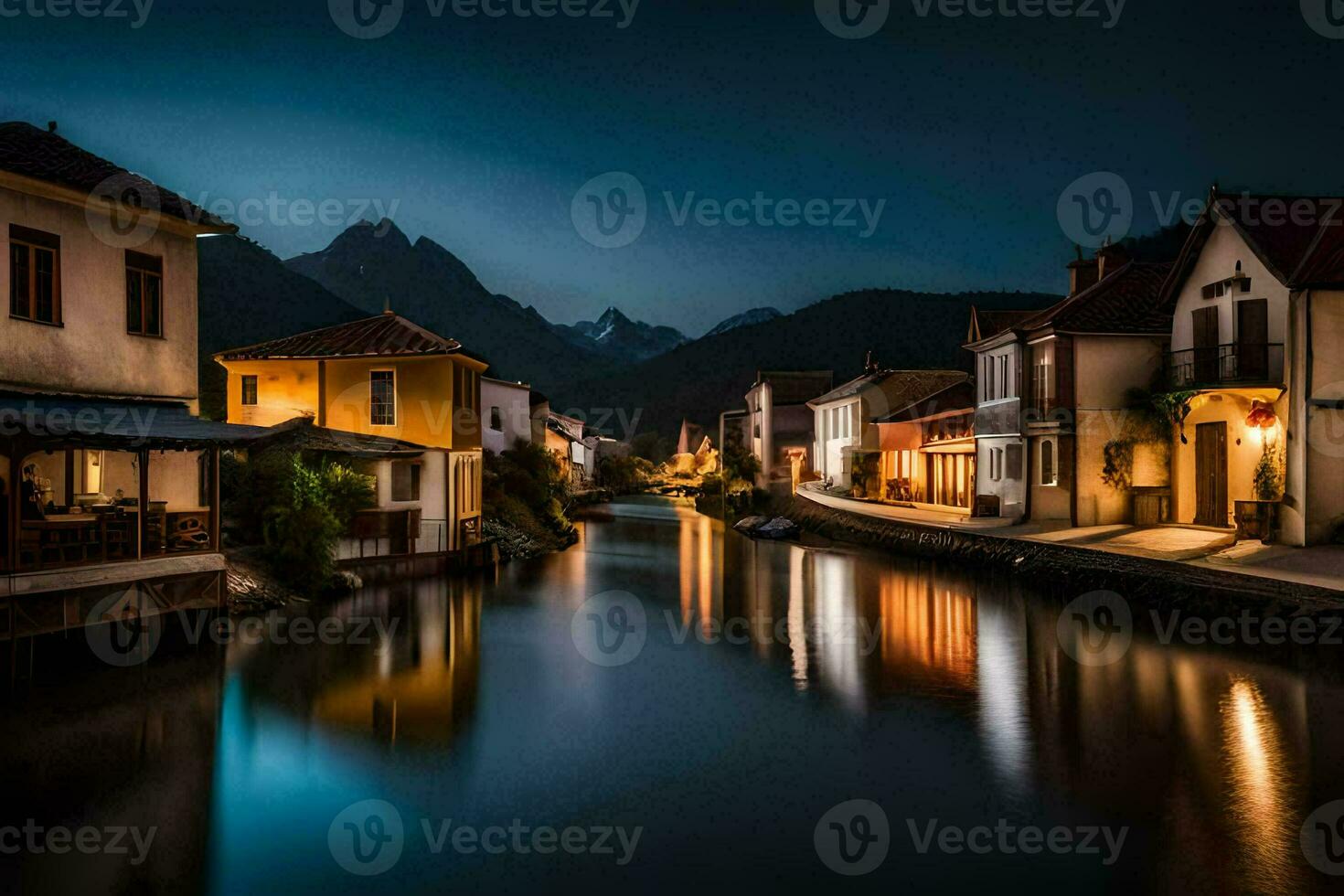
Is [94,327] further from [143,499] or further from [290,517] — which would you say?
[290,517]

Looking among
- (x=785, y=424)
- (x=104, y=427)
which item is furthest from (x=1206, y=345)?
(x=785, y=424)

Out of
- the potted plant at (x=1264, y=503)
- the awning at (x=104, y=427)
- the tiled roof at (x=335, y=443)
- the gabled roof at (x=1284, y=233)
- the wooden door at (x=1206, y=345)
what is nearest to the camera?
the awning at (x=104, y=427)

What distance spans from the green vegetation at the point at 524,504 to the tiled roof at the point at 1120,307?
1718 cm

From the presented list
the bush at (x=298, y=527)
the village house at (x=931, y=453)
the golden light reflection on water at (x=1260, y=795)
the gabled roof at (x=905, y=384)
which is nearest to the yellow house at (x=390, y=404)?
the bush at (x=298, y=527)

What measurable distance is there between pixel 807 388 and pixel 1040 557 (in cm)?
3996

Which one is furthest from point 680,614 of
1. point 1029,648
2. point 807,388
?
point 807,388

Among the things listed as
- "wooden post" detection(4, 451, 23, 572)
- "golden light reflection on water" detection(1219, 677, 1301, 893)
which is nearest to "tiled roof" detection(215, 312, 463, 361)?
"wooden post" detection(4, 451, 23, 572)

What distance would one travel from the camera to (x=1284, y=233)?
2089 cm

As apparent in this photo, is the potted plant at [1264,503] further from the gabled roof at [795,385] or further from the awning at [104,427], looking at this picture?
the gabled roof at [795,385]

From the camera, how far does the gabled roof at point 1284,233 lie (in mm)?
19219

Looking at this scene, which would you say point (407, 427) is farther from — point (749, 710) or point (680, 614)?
point (749, 710)

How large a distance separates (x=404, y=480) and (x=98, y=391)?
32.2 ft

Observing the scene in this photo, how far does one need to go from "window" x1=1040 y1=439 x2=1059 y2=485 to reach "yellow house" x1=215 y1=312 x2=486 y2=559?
16731mm

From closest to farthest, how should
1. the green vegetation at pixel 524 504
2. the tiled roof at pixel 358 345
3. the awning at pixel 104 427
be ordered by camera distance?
the awning at pixel 104 427 → the tiled roof at pixel 358 345 → the green vegetation at pixel 524 504
